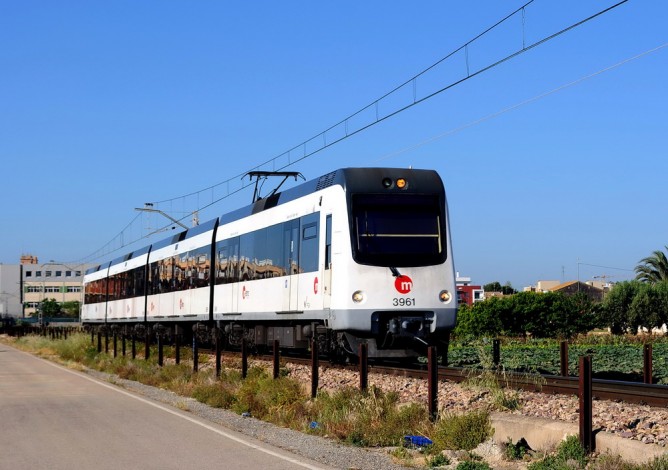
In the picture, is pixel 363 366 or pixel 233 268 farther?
pixel 233 268

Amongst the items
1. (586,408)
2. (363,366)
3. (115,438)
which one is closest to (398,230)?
(363,366)

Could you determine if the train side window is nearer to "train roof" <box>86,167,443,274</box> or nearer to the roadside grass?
"train roof" <box>86,167,443,274</box>

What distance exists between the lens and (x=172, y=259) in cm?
3722

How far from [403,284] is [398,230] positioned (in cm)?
106

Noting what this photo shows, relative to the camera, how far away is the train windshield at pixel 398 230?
20.0m

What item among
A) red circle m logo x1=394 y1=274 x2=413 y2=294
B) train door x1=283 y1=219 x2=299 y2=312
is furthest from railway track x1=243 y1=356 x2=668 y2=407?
train door x1=283 y1=219 x2=299 y2=312

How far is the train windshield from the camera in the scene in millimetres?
19969

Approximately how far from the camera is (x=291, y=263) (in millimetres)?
22938

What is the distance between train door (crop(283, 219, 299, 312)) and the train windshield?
290 centimetres

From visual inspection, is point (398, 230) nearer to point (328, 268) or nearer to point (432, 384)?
point (328, 268)

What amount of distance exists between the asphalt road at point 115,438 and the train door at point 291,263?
12.8ft

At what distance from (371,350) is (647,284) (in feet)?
247

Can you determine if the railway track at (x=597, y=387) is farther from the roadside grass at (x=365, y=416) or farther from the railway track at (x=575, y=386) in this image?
the roadside grass at (x=365, y=416)

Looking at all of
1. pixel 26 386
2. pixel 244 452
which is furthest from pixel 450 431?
pixel 26 386
